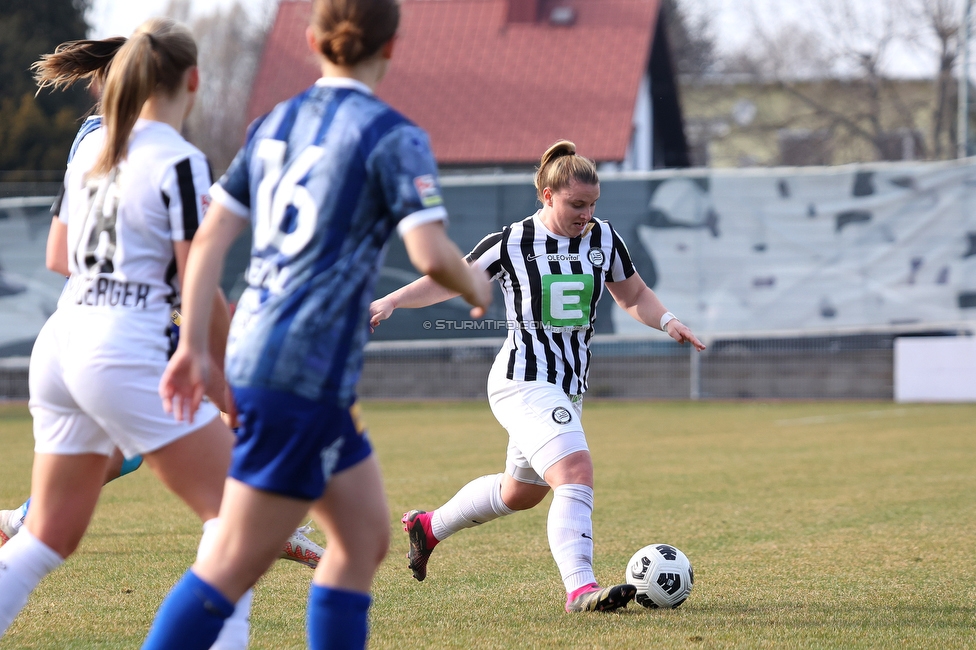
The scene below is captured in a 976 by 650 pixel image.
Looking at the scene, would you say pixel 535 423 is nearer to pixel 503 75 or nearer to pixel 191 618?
pixel 191 618

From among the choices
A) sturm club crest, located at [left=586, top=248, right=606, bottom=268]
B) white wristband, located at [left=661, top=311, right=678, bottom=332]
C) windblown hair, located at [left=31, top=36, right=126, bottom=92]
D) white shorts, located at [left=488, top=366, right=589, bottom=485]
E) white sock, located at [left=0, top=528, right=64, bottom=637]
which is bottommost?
white sock, located at [left=0, top=528, right=64, bottom=637]

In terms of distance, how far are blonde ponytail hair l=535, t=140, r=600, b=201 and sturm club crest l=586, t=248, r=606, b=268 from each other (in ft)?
1.09

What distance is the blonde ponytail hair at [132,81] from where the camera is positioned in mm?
2979

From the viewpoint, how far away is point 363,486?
2725 mm

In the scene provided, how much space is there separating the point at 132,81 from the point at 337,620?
1.50 meters

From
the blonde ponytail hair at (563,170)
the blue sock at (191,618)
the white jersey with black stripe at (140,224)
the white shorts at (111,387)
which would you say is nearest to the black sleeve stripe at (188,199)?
the white jersey with black stripe at (140,224)

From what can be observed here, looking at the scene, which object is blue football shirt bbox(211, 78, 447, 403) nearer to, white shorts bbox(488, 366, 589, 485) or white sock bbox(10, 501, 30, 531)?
white shorts bbox(488, 366, 589, 485)

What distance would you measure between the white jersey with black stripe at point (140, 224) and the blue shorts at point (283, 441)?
603 millimetres

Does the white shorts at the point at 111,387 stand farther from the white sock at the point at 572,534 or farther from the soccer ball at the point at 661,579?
the soccer ball at the point at 661,579

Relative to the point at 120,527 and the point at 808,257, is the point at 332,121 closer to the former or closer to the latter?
the point at 120,527

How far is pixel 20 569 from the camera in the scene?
3080 millimetres

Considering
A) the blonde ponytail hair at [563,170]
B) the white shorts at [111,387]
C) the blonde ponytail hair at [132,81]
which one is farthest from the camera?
the blonde ponytail hair at [563,170]

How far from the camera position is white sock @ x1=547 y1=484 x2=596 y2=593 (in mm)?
4410

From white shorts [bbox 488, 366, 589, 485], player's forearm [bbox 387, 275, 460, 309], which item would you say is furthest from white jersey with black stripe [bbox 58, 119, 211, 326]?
white shorts [bbox 488, 366, 589, 485]
